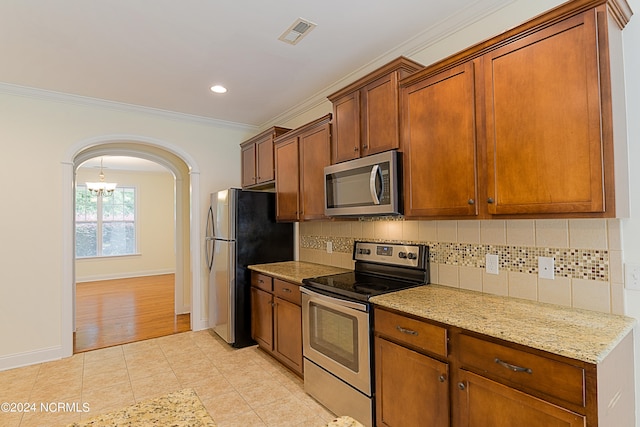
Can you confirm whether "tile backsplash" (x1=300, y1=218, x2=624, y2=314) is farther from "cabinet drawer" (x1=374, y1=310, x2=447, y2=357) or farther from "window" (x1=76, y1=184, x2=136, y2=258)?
"window" (x1=76, y1=184, x2=136, y2=258)

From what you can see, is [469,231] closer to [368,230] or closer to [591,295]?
[591,295]

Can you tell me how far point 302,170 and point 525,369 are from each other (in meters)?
2.44

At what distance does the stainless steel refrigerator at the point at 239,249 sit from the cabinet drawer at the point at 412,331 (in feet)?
6.64

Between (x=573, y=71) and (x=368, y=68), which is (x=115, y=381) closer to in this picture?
(x=368, y=68)

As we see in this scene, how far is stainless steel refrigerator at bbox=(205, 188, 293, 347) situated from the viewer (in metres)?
3.64

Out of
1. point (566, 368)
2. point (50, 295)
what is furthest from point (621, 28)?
point (50, 295)

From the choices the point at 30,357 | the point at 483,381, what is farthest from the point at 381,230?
the point at 30,357

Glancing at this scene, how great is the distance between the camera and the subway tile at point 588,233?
1.67m

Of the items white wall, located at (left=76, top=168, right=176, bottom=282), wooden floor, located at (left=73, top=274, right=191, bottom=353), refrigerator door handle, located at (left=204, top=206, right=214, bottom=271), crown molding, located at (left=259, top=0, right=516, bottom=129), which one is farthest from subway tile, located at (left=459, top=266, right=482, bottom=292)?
white wall, located at (left=76, top=168, right=176, bottom=282)

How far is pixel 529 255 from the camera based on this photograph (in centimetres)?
193

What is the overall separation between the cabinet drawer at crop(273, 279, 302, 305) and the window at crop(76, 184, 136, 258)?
6.83 m

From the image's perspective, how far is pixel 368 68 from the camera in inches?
115

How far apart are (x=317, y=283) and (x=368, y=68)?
190 centimetres

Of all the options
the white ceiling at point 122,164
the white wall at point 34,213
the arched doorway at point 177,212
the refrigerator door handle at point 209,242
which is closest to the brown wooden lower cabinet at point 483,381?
the refrigerator door handle at point 209,242
